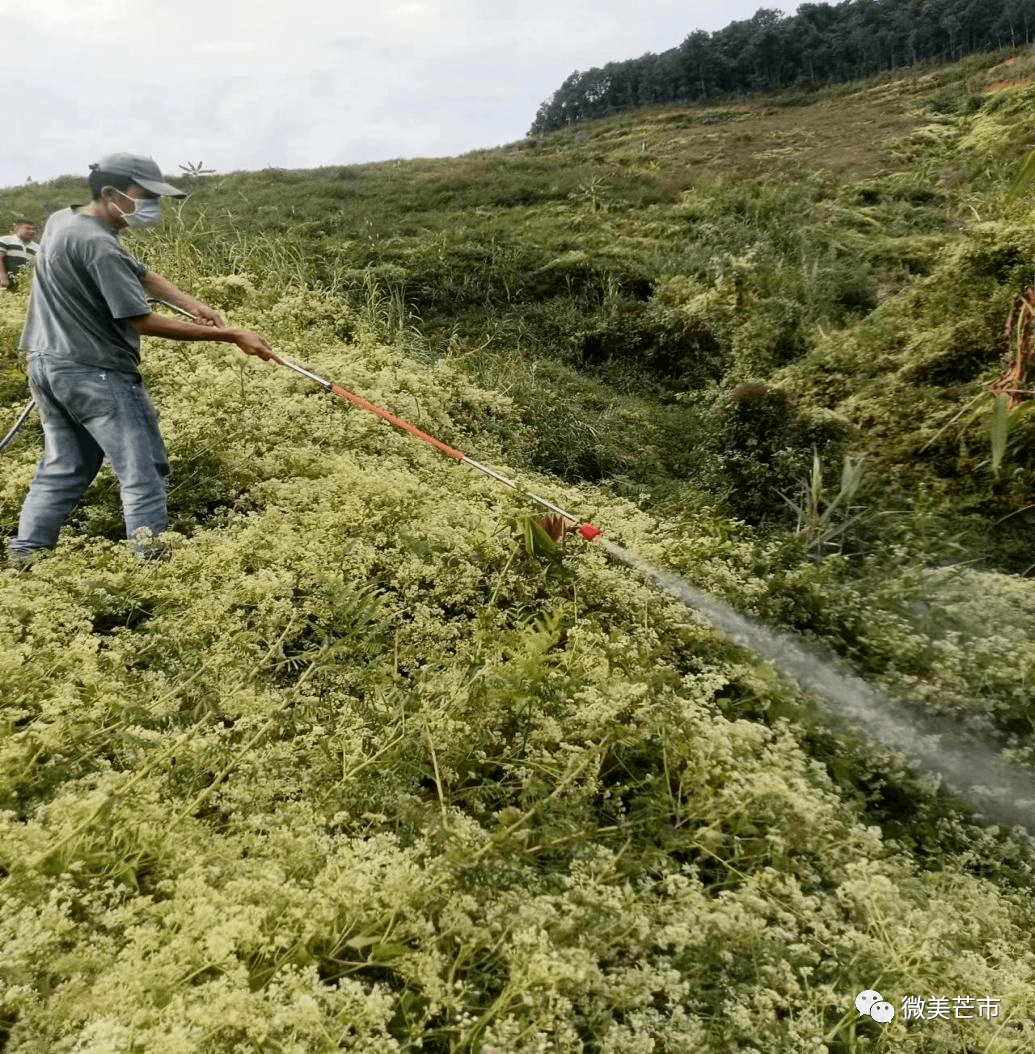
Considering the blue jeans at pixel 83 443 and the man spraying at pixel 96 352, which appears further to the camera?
the blue jeans at pixel 83 443

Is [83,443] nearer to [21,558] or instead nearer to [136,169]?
[21,558]

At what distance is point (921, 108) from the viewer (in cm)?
1933

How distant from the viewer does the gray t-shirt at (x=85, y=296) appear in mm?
3906

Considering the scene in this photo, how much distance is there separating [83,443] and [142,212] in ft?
4.17

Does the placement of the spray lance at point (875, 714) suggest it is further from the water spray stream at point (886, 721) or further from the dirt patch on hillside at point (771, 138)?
the dirt patch on hillside at point (771, 138)

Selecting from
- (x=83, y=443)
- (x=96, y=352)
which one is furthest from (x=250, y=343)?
(x=83, y=443)

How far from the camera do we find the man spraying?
13.0ft

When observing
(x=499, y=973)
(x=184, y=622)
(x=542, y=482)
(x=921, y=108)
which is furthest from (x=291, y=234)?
(x=921, y=108)

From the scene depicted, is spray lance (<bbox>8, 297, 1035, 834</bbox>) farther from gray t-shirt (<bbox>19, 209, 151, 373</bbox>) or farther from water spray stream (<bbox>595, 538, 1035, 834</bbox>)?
gray t-shirt (<bbox>19, 209, 151, 373</bbox>)

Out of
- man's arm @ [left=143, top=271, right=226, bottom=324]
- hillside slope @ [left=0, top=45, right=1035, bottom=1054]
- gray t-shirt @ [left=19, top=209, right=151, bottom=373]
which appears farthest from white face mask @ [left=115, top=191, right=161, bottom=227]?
hillside slope @ [left=0, top=45, right=1035, bottom=1054]

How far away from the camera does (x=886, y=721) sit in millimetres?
3801

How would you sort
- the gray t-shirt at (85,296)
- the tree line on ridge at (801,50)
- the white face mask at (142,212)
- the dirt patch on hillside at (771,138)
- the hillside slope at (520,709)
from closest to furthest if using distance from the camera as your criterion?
the hillside slope at (520,709)
the gray t-shirt at (85,296)
the white face mask at (142,212)
the dirt patch on hillside at (771,138)
the tree line on ridge at (801,50)

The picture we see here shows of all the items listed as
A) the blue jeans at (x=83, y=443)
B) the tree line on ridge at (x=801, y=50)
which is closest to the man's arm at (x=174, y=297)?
the blue jeans at (x=83, y=443)

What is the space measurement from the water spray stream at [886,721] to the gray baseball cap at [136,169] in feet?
10.7
